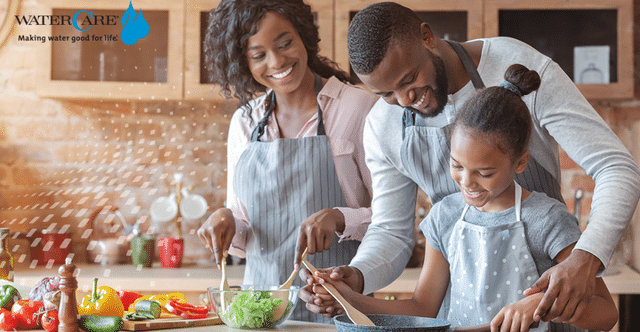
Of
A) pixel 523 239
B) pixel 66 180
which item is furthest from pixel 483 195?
pixel 66 180

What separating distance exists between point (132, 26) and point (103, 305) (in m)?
1.90

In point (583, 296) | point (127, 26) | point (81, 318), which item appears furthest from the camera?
point (127, 26)

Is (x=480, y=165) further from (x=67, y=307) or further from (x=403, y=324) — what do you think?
(x=67, y=307)

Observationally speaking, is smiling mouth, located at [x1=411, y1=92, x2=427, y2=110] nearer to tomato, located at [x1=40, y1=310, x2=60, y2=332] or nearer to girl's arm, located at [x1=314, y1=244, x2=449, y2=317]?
girl's arm, located at [x1=314, y1=244, x2=449, y2=317]

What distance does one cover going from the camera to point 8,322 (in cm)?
113

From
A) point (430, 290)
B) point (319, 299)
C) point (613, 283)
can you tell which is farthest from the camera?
point (613, 283)

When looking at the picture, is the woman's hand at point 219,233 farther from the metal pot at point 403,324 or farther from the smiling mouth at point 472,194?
the smiling mouth at point 472,194

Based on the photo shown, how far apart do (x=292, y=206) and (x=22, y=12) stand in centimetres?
209

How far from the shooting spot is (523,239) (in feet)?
3.35

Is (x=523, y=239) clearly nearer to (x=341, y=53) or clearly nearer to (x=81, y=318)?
(x=81, y=318)

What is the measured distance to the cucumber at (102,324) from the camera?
110cm

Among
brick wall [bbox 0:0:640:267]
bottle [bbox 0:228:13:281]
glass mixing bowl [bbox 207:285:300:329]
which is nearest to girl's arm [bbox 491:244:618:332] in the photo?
glass mixing bowl [bbox 207:285:300:329]

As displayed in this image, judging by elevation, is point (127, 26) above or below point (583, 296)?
above

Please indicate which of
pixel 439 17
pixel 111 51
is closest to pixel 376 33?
pixel 439 17
